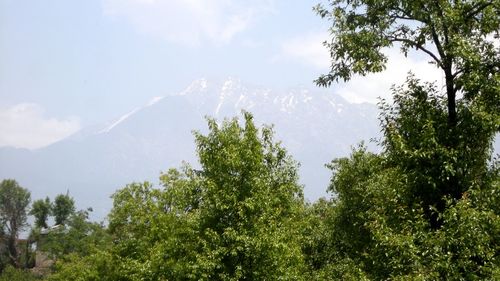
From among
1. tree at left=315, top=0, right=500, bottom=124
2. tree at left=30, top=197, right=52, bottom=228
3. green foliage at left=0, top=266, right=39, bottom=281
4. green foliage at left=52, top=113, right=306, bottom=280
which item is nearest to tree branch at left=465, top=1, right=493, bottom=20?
tree at left=315, top=0, right=500, bottom=124

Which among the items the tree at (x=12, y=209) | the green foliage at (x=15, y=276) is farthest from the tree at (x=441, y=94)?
the tree at (x=12, y=209)

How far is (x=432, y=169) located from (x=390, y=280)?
11.7ft

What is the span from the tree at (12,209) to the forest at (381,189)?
8237 cm

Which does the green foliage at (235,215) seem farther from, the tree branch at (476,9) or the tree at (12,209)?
the tree at (12,209)

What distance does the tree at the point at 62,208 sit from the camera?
360 feet

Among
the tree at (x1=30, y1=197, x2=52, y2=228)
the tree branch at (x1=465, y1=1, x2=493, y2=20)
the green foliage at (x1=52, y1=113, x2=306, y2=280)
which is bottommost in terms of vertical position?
the green foliage at (x1=52, y1=113, x2=306, y2=280)

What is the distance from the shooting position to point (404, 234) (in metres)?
15.3

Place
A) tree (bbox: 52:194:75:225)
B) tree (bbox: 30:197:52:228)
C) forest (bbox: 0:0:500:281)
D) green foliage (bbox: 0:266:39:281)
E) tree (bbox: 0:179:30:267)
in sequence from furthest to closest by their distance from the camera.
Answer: tree (bbox: 52:194:75:225) → tree (bbox: 30:197:52:228) → tree (bbox: 0:179:30:267) → green foliage (bbox: 0:266:39:281) → forest (bbox: 0:0:500:281)

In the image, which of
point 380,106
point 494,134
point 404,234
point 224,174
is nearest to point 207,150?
point 224,174

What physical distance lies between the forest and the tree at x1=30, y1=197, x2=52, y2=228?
83.6 m

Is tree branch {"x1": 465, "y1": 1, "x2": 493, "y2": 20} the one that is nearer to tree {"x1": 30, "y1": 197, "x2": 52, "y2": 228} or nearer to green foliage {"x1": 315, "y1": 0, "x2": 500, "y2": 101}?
green foliage {"x1": 315, "y1": 0, "x2": 500, "y2": 101}

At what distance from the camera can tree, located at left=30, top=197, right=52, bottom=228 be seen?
109 meters

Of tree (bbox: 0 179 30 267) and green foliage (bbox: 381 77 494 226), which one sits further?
tree (bbox: 0 179 30 267)

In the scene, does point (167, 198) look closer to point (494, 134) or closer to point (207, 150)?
point (207, 150)
